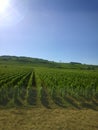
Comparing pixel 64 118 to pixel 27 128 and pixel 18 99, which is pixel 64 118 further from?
pixel 18 99

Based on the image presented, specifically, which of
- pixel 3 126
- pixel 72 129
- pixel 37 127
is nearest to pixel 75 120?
pixel 72 129

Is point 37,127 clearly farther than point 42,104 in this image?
No

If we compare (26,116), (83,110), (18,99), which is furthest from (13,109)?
(83,110)

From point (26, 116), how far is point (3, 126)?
245cm

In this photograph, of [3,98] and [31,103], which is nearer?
[31,103]

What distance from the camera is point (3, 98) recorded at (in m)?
19.9

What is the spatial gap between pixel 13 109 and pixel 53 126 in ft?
15.0

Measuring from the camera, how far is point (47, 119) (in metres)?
13.9

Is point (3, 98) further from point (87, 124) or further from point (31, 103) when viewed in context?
point (87, 124)

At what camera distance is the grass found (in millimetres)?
12414

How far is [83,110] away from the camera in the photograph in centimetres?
1709

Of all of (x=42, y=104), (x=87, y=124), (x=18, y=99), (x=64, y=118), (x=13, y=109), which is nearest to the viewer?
(x=87, y=124)

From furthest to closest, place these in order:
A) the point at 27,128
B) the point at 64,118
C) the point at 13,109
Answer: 1. the point at 13,109
2. the point at 64,118
3. the point at 27,128

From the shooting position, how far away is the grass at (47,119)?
40.7 ft
